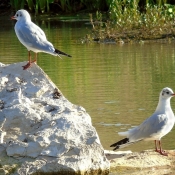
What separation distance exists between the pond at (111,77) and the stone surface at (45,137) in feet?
5.44

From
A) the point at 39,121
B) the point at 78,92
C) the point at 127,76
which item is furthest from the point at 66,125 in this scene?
the point at 127,76

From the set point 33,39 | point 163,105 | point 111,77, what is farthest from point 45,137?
point 111,77

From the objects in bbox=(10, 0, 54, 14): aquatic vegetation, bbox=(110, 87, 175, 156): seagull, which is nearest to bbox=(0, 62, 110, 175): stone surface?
bbox=(110, 87, 175, 156): seagull

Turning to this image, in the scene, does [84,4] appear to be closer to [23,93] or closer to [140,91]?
[140,91]

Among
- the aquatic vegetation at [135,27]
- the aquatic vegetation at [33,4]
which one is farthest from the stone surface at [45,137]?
the aquatic vegetation at [33,4]

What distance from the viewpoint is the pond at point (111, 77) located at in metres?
10.5

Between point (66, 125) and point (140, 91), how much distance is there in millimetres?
5641

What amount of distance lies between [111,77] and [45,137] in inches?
288

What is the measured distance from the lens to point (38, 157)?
22.9 feet

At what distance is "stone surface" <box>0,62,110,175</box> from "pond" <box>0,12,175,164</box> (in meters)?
1.66

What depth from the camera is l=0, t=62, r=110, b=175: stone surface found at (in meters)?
6.92

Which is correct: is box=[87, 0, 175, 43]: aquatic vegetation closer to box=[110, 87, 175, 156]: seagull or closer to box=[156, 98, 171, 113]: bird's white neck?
box=[156, 98, 171, 113]: bird's white neck

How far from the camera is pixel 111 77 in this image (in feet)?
46.9

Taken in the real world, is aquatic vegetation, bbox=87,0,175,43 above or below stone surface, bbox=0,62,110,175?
below
